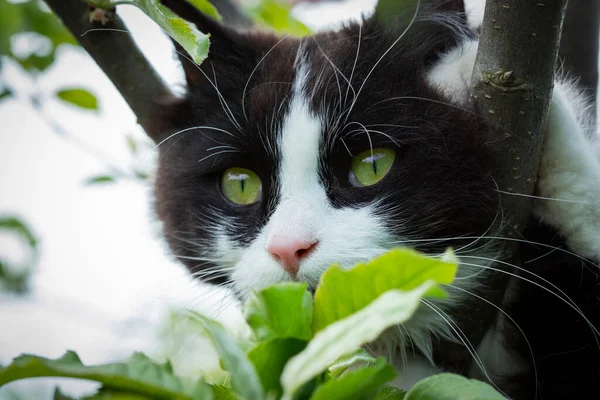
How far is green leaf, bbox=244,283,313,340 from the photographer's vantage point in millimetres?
764

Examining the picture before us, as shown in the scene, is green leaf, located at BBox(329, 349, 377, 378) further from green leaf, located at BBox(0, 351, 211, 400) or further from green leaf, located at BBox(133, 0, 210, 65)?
green leaf, located at BBox(133, 0, 210, 65)

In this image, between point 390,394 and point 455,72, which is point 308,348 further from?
point 455,72

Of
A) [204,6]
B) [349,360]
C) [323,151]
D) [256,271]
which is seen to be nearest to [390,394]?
[349,360]

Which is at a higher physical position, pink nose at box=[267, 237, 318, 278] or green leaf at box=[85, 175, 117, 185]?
green leaf at box=[85, 175, 117, 185]

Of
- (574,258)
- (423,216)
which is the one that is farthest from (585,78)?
(423,216)

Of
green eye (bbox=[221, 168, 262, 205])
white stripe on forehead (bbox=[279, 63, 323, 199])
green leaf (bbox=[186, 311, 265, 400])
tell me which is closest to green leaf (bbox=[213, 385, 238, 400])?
green leaf (bbox=[186, 311, 265, 400])

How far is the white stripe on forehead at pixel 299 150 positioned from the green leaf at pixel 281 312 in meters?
0.69

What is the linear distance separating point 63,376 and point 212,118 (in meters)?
1.10

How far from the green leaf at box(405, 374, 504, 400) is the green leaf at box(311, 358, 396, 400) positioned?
0.06m

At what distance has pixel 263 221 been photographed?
1544 mm

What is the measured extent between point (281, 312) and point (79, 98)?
151 cm

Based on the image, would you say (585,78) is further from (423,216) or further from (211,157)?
(211,157)

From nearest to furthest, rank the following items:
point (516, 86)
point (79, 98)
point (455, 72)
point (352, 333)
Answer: point (352, 333)
point (516, 86)
point (455, 72)
point (79, 98)

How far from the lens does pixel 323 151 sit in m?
1.48
